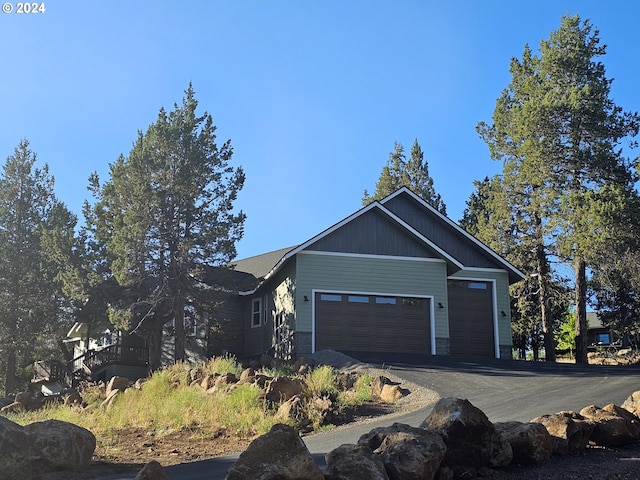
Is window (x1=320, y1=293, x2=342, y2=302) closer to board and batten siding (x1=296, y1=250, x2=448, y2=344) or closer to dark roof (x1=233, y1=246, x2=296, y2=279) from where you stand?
board and batten siding (x1=296, y1=250, x2=448, y2=344)

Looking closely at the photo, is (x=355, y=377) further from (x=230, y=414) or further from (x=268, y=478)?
(x=268, y=478)

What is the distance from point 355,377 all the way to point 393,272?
24.2 feet

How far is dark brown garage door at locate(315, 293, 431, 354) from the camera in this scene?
69.5 ft

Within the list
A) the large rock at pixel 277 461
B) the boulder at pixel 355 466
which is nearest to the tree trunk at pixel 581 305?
the boulder at pixel 355 466

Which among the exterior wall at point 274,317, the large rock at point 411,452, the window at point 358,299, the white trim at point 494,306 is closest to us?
the large rock at point 411,452

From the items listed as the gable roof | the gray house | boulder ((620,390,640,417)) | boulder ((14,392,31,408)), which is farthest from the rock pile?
boulder ((14,392,31,408))

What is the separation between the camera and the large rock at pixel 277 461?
5406 mm

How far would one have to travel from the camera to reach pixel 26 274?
28.7m

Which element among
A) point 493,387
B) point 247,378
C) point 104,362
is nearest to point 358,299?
point 493,387

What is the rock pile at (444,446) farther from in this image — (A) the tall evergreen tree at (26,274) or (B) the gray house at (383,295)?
(A) the tall evergreen tree at (26,274)

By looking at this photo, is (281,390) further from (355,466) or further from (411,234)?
(411,234)

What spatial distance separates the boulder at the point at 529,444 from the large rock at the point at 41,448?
4914mm

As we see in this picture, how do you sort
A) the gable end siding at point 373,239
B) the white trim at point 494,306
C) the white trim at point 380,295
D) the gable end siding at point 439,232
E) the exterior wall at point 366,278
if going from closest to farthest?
1. the white trim at point 380,295
2. the exterior wall at point 366,278
3. the gable end siding at point 373,239
4. the white trim at point 494,306
5. the gable end siding at point 439,232

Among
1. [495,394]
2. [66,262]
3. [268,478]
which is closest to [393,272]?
[495,394]
